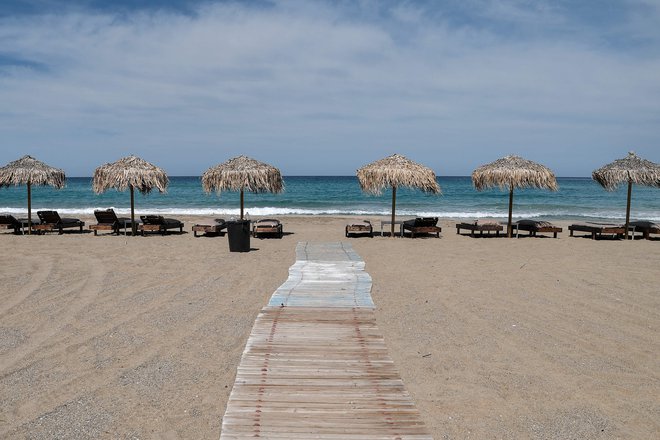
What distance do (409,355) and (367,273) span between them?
162 inches

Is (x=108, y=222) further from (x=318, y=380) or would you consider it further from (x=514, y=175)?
(x=318, y=380)

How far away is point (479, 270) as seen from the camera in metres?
9.92

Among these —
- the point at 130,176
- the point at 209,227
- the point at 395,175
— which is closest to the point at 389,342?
the point at 395,175

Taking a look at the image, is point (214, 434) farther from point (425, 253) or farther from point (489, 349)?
point (425, 253)

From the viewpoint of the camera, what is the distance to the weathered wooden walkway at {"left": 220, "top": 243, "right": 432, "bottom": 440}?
346 centimetres

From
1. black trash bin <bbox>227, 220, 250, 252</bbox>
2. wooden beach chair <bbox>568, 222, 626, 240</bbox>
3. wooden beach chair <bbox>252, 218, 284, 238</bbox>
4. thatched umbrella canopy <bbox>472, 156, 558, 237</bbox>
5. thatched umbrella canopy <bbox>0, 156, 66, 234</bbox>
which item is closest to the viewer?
black trash bin <bbox>227, 220, 250, 252</bbox>

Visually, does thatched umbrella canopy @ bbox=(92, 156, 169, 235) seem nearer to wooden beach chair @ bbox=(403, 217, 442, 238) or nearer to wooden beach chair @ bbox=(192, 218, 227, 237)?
wooden beach chair @ bbox=(192, 218, 227, 237)

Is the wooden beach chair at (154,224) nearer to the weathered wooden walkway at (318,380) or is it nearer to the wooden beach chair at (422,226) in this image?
the wooden beach chair at (422,226)

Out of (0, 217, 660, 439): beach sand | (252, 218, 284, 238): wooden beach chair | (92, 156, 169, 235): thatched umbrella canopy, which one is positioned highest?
(92, 156, 169, 235): thatched umbrella canopy

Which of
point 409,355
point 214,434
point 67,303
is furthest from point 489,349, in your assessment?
point 67,303

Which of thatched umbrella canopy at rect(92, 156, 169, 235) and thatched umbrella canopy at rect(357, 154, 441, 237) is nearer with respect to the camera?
thatched umbrella canopy at rect(357, 154, 441, 237)

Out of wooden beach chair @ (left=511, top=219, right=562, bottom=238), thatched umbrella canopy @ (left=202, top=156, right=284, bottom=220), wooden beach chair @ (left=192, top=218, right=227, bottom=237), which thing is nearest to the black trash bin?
wooden beach chair @ (left=192, top=218, right=227, bottom=237)

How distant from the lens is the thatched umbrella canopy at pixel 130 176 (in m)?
15.3

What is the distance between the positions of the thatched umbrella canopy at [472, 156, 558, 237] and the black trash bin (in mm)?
8030
